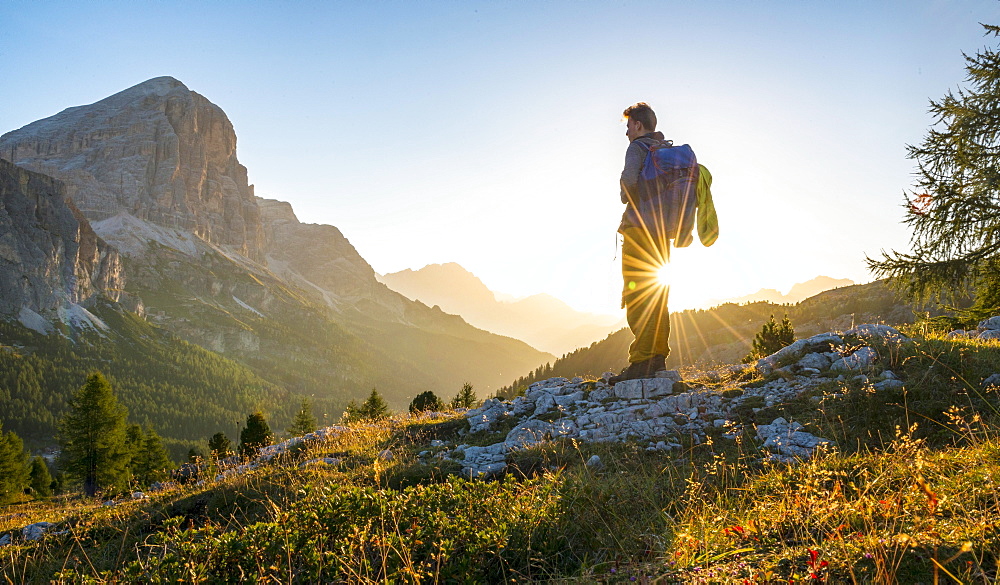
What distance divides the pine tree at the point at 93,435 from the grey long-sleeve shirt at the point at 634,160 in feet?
151

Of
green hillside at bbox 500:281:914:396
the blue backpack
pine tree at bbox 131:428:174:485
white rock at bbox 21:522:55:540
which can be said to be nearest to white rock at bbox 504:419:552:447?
the blue backpack

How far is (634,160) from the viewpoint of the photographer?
25.9 ft

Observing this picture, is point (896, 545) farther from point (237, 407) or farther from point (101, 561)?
point (237, 407)

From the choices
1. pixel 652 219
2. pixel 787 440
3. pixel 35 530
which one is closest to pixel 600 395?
pixel 652 219

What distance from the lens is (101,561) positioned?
3848 millimetres

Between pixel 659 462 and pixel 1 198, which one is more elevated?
pixel 1 198

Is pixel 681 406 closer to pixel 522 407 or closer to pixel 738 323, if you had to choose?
pixel 522 407

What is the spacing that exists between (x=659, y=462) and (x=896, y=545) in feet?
9.77

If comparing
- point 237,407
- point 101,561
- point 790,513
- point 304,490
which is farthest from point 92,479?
point 237,407

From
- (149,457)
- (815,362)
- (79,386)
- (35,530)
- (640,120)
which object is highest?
(640,120)

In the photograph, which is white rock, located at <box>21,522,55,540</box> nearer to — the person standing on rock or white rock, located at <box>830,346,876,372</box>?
the person standing on rock

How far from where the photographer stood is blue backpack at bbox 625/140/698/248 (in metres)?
7.72

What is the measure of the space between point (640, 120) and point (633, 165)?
3.20ft

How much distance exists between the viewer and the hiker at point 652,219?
7801 millimetres
